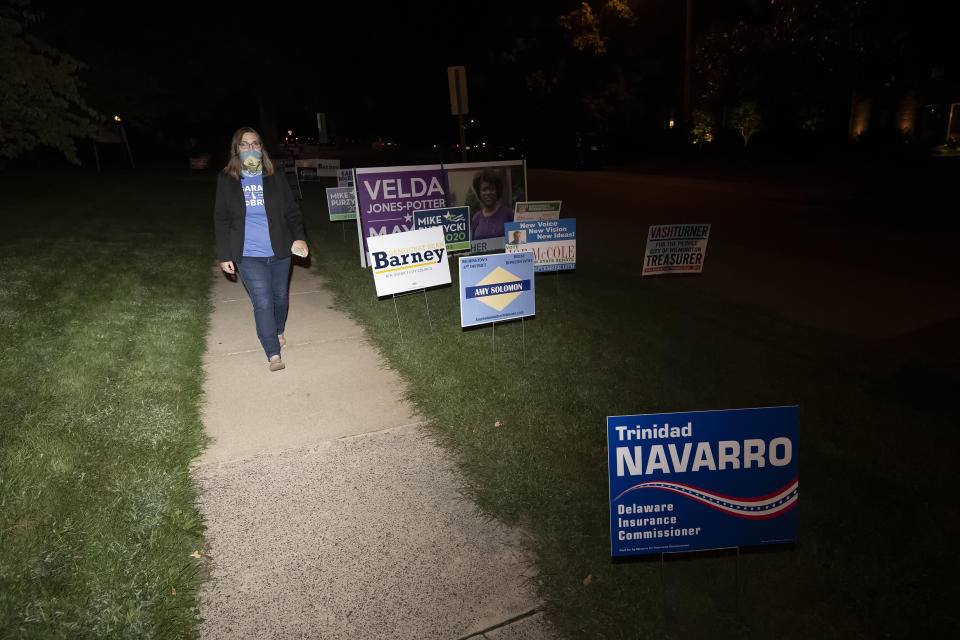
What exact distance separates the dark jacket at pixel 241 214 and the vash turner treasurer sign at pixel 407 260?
1130mm

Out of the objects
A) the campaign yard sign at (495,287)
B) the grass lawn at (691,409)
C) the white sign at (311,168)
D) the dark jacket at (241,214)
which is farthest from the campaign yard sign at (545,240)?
the white sign at (311,168)

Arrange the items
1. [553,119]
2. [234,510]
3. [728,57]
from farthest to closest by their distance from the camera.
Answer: [553,119] < [728,57] < [234,510]

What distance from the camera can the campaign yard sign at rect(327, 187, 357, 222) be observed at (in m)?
13.7

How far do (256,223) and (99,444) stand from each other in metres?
2.16

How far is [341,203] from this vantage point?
13805 mm

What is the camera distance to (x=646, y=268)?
8.65m

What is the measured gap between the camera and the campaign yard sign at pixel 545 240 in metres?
8.37

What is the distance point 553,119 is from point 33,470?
3707 cm

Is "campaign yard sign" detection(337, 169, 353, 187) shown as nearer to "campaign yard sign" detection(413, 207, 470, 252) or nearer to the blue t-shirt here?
"campaign yard sign" detection(413, 207, 470, 252)

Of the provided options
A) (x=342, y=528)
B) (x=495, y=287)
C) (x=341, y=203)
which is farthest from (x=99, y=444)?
(x=341, y=203)

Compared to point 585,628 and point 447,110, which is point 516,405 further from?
point 447,110

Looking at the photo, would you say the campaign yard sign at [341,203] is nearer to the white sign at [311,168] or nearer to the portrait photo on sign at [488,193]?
the portrait photo on sign at [488,193]

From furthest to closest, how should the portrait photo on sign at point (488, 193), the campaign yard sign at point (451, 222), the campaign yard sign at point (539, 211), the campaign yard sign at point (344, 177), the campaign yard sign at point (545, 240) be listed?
1. the campaign yard sign at point (344, 177)
2. the portrait photo on sign at point (488, 193)
3. the campaign yard sign at point (539, 211)
4. the campaign yard sign at point (451, 222)
5. the campaign yard sign at point (545, 240)

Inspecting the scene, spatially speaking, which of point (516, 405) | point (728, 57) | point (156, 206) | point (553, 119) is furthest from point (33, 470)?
point (553, 119)
